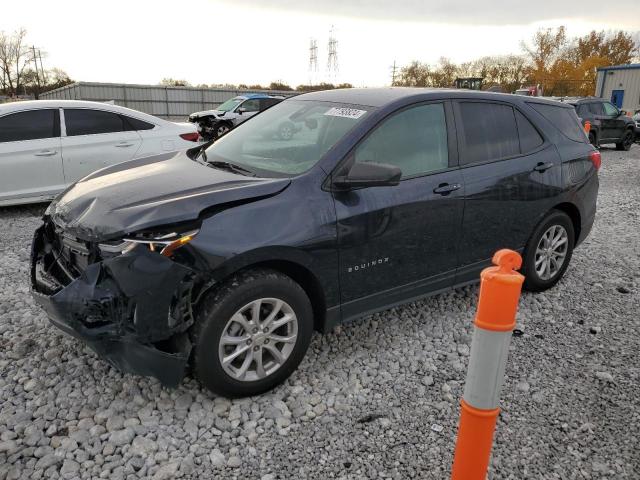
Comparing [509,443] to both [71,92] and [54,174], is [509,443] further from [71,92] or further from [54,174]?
[71,92]

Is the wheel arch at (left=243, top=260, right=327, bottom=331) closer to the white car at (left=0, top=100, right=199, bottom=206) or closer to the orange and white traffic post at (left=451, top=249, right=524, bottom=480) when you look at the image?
the orange and white traffic post at (left=451, top=249, right=524, bottom=480)

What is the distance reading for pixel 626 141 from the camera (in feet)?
57.6

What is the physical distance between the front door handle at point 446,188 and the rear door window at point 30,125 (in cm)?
555

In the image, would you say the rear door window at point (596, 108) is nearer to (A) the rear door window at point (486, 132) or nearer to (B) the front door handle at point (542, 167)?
(B) the front door handle at point (542, 167)

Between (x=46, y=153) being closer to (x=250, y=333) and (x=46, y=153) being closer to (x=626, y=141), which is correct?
(x=250, y=333)

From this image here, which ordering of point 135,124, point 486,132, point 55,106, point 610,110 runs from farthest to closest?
point 610,110 < point 135,124 < point 55,106 < point 486,132

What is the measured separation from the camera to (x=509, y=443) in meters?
2.65

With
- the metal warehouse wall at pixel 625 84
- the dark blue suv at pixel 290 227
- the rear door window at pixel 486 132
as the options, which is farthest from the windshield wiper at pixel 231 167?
the metal warehouse wall at pixel 625 84

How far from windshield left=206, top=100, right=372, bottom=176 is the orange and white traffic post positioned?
176 cm

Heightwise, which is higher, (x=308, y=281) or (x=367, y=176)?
(x=367, y=176)

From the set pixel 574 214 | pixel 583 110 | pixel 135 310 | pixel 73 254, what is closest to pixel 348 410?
pixel 135 310

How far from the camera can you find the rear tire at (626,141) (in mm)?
17297

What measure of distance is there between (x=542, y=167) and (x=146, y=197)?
3.13 m

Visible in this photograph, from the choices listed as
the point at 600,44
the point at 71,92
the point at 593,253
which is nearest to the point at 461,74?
the point at 600,44
